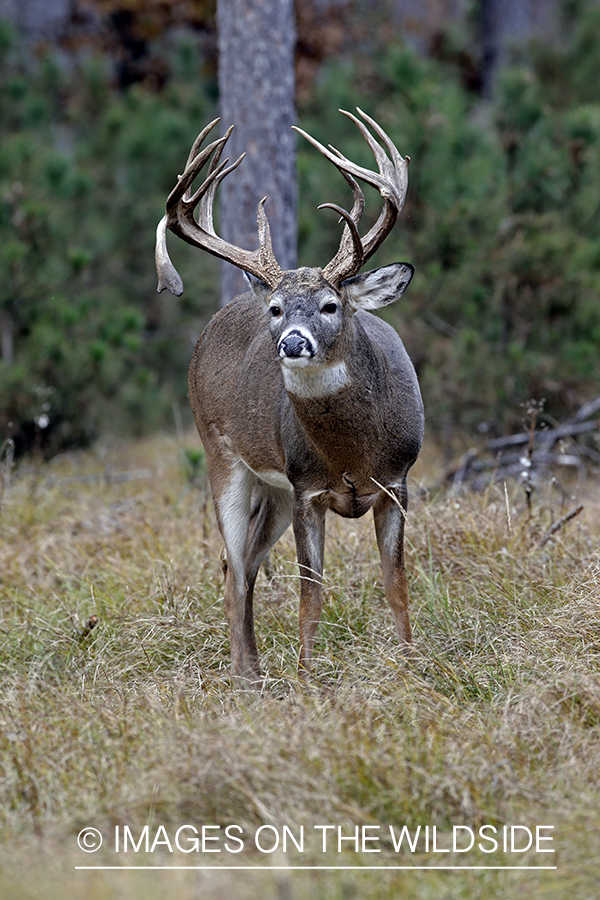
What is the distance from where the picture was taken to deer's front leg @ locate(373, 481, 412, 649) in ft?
13.3

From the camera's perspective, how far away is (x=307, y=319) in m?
3.69

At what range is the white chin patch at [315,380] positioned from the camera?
150 inches

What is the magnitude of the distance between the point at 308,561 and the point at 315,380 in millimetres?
712

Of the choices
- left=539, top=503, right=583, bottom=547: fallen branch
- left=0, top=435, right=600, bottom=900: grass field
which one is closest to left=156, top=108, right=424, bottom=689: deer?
left=0, top=435, right=600, bottom=900: grass field

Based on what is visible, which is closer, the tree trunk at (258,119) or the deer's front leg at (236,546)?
the deer's front leg at (236,546)

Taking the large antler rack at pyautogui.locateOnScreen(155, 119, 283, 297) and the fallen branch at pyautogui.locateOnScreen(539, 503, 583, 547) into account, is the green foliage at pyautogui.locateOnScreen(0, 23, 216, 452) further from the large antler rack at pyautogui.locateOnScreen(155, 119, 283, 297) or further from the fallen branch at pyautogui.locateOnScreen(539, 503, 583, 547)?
the fallen branch at pyautogui.locateOnScreen(539, 503, 583, 547)

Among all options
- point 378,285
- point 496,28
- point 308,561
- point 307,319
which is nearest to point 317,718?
point 308,561

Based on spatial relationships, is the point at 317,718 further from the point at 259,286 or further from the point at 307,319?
the point at 259,286

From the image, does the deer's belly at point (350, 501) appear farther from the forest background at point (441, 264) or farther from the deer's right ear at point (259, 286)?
the forest background at point (441, 264)

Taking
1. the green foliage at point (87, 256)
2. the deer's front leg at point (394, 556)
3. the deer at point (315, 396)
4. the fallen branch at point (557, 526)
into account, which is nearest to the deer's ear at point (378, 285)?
the deer at point (315, 396)

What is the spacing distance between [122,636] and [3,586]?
3.22ft

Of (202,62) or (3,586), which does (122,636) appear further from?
(202,62)

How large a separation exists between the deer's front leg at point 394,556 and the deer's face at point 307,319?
64 centimetres

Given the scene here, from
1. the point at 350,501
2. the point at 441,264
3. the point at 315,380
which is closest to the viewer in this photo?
the point at 315,380
